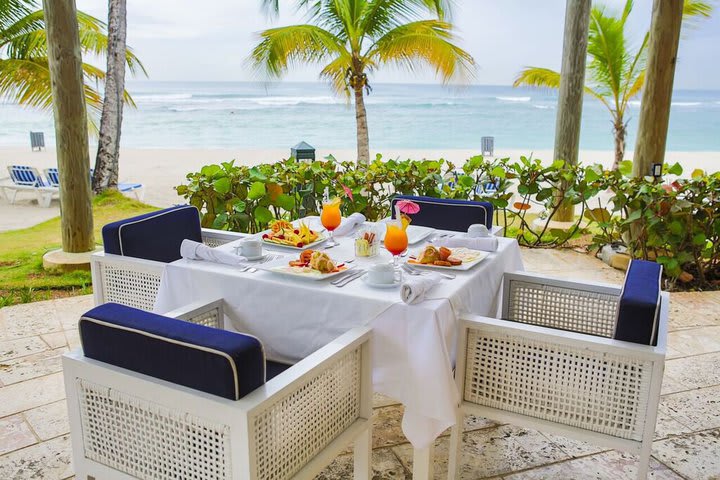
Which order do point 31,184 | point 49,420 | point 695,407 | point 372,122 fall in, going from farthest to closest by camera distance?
point 372,122 → point 31,184 → point 695,407 → point 49,420

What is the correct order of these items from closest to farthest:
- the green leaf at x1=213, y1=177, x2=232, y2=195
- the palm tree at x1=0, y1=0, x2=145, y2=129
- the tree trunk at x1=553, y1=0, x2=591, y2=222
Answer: the green leaf at x1=213, y1=177, x2=232, y2=195 → the tree trunk at x1=553, y1=0, x2=591, y2=222 → the palm tree at x1=0, y1=0, x2=145, y2=129

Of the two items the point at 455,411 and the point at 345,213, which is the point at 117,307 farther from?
the point at 345,213

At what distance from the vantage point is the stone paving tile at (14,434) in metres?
2.21

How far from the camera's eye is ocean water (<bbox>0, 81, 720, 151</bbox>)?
1027 inches

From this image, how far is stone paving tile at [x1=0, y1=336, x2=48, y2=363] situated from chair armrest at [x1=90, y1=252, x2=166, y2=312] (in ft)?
2.24

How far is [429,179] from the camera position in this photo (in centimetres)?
435

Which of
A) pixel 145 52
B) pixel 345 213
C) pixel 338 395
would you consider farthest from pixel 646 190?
pixel 145 52

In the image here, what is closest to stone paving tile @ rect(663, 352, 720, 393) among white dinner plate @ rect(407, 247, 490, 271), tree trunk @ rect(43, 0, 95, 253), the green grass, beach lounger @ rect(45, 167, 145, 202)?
white dinner plate @ rect(407, 247, 490, 271)

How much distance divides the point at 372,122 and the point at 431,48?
23.5 m

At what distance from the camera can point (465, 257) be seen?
2.23 meters

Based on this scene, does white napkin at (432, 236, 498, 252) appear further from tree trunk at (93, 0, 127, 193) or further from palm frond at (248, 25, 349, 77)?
tree trunk at (93, 0, 127, 193)

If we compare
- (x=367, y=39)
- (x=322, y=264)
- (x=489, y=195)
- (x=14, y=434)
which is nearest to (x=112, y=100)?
(x=367, y=39)

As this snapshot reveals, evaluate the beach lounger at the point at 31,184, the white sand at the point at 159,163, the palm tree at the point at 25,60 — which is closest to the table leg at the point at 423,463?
the palm tree at the point at 25,60

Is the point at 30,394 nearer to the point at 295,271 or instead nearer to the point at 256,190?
the point at 295,271
